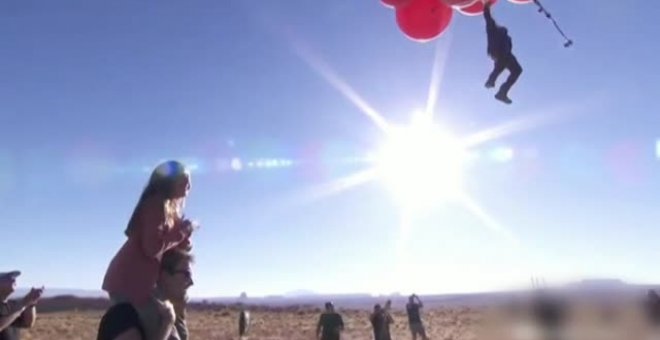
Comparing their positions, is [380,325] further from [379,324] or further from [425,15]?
[425,15]

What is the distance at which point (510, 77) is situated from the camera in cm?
485

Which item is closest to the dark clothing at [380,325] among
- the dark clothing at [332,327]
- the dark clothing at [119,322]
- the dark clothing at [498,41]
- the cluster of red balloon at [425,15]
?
the dark clothing at [332,327]

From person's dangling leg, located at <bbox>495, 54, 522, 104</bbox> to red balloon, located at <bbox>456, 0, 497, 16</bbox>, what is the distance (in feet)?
1.56

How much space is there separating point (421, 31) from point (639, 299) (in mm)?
3080

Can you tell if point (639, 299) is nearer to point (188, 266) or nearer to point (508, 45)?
point (508, 45)

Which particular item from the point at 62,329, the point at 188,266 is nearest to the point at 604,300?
the point at 188,266

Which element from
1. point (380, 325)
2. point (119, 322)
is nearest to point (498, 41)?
point (119, 322)

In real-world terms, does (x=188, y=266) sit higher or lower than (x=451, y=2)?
lower

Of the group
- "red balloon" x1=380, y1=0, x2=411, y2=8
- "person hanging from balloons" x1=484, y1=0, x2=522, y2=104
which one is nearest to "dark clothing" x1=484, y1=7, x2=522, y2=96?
"person hanging from balloons" x1=484, y1=0, x2=522, y2=104

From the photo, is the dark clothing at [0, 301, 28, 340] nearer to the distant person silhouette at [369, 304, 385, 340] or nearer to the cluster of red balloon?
the cluster of red balloon

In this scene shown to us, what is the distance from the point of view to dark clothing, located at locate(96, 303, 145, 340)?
2639 mm

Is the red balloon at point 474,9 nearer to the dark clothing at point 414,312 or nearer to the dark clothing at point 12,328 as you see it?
the dark clothing at point 12,328

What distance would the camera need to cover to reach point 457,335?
1143 inches

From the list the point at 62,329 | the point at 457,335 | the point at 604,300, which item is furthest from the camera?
the point at 62,329
